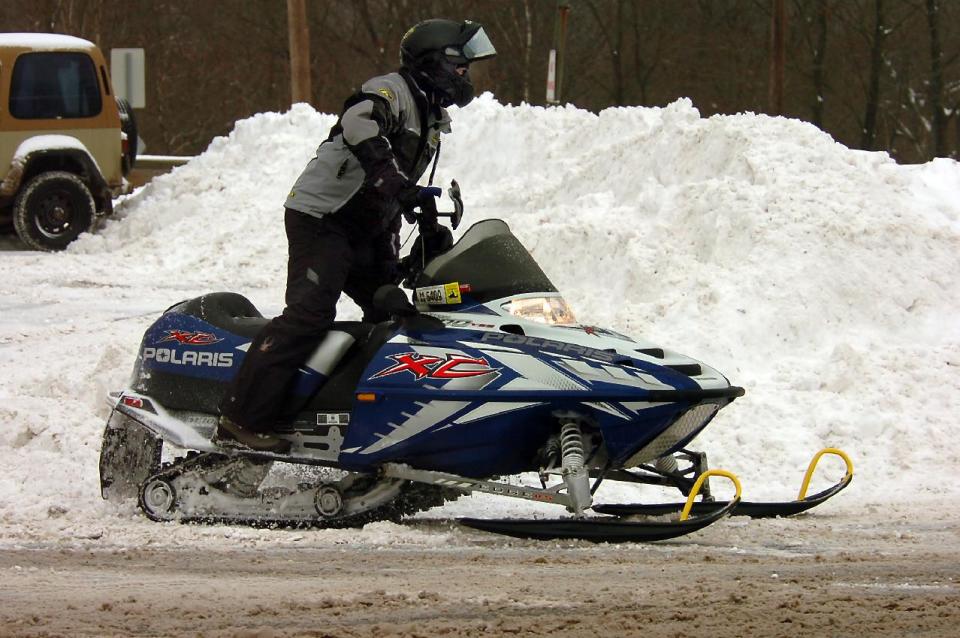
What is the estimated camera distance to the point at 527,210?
12.3 metres

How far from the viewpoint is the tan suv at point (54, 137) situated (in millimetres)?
14820

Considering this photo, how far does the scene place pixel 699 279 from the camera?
9.81 meters

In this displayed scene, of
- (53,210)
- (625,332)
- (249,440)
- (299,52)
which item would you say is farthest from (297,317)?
(299,52)

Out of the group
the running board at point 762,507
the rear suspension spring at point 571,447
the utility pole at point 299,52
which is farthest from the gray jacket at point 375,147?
the utility pole at point 299,52

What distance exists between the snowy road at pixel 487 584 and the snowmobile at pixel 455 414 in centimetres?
17

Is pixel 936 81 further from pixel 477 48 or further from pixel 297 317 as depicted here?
pixel 297 317

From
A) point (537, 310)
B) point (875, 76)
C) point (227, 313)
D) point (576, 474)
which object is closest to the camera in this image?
point (576, 474)

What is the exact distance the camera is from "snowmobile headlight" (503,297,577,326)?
5.48m

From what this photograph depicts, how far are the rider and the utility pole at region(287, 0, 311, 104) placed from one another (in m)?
12.5

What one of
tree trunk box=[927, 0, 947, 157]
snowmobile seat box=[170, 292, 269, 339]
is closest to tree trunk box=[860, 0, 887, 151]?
tree trunk box=[927, 0, 947, 157]

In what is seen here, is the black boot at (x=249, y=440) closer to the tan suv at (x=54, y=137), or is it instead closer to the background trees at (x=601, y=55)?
the tan suv at (x=54, y=137)

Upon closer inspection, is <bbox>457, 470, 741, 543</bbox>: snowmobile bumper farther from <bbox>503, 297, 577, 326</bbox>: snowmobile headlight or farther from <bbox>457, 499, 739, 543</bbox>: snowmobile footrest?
<bbox>503, 297, 577, 326</bbox>: snowmobile headlight

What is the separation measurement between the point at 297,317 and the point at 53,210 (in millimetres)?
10287

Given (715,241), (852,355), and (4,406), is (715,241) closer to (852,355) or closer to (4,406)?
(852,355)
